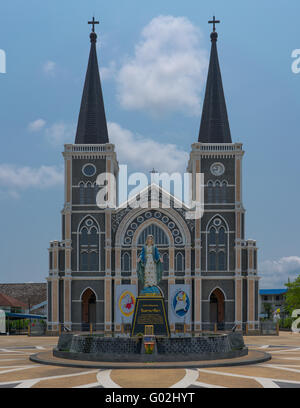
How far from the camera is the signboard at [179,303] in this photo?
179 ft

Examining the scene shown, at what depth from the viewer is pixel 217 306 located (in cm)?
5731

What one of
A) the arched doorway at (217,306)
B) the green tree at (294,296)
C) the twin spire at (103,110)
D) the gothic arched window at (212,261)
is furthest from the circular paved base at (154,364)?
the twin spire at (103,110)

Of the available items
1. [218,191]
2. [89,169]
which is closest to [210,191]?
[218,191]

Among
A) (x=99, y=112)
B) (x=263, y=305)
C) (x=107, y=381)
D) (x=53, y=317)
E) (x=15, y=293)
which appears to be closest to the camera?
(x=107, y=381)

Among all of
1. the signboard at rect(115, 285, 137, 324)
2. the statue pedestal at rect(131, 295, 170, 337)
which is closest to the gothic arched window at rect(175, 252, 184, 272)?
the signboard at rect(115, 285, 137, 324)

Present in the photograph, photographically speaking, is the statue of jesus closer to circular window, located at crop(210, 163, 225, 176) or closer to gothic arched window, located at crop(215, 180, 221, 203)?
gothic arched window, located at crop(215, 180, 221, 203)

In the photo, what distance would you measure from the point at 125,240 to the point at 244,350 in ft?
107

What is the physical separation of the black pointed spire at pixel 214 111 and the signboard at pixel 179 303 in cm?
1557

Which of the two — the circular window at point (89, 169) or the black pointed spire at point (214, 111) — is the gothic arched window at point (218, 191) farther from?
the circular window at point (89, 169)

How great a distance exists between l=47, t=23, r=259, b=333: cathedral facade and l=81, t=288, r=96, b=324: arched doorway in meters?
0.10

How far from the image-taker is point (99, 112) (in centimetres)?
5947

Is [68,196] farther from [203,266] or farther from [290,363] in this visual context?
[290,363]
